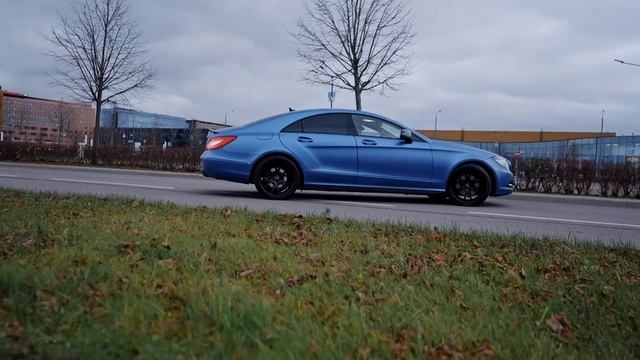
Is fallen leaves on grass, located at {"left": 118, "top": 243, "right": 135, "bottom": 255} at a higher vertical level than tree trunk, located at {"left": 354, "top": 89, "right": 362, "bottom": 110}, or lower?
lower

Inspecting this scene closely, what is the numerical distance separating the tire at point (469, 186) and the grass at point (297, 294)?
4516 millimetres

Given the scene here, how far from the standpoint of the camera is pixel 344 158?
9.12m

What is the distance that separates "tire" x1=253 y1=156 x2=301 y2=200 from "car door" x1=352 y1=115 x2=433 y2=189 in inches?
42.5

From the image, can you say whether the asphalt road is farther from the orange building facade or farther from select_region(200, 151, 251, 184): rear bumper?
the orange building facade

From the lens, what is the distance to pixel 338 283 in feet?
10.9

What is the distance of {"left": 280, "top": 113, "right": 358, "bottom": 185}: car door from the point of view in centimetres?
904

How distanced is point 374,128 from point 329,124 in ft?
2.45

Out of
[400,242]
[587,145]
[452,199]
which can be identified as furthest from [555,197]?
[587,145]

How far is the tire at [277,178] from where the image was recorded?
9062 millimetres

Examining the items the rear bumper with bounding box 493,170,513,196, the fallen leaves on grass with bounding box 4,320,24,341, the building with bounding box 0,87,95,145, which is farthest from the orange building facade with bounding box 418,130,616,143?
the fallen leaves on grass with bounding box 4,320,24,341

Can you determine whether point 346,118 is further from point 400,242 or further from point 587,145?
point 587,145

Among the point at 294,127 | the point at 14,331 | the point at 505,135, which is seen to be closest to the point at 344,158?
the point at 294,127

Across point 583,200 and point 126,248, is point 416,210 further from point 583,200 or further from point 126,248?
point 583,200

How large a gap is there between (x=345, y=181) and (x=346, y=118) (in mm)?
1033
